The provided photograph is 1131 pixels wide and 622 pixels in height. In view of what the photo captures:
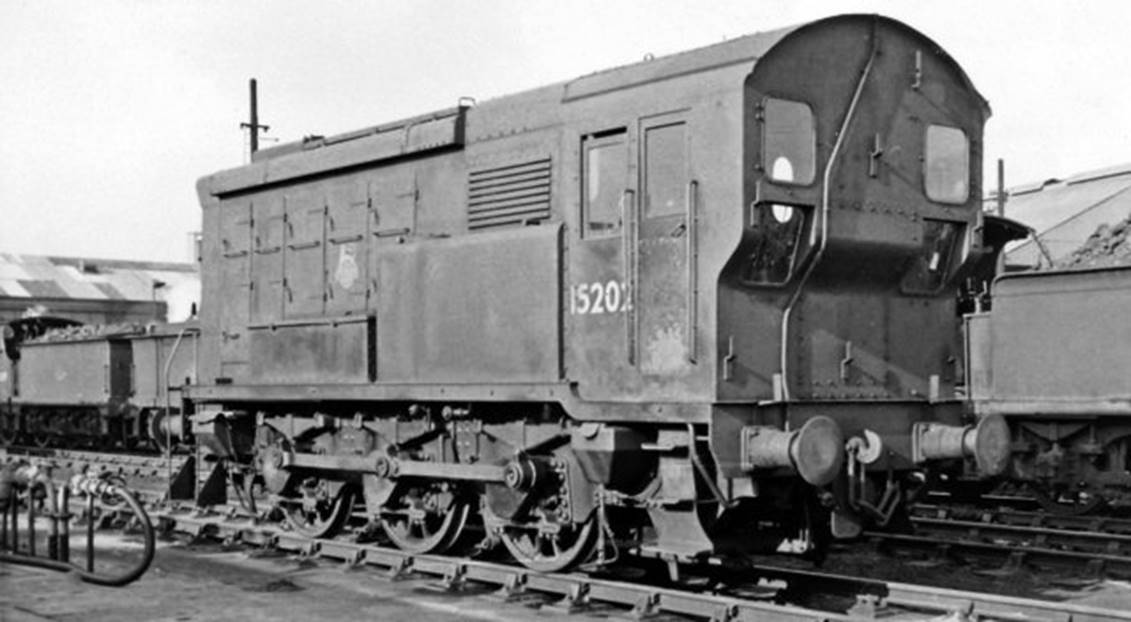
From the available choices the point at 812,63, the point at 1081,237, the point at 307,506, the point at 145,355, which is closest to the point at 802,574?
the point at 812,63

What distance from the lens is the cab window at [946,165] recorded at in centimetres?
1048

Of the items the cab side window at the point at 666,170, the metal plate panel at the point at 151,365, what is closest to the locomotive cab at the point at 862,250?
the cab side window at the point at 666,170

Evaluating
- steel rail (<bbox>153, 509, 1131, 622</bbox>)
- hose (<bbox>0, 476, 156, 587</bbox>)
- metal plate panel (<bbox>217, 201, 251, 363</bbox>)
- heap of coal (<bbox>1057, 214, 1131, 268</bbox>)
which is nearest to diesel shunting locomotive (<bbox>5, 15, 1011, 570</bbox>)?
steel rail (<bbox>153, 509, 1131, 622</bbox>)

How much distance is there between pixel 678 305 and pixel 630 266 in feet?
1.74

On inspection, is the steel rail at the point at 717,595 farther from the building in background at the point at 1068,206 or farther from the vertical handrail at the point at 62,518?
the building in background at the point at 1068,206

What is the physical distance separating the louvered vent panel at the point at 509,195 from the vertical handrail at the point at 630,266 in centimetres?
106

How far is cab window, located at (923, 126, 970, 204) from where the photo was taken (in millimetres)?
10484

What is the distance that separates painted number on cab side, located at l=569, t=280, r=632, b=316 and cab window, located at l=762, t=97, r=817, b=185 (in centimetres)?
142

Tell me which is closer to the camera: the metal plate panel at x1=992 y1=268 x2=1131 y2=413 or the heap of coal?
the metal plate panel at x1=992 y1=268 x2=1131 y2=413

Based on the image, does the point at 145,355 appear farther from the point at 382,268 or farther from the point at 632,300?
the point at 632,300

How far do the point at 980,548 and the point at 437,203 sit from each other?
20.3 ft

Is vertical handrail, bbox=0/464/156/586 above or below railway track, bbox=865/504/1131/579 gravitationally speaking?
Answer: above

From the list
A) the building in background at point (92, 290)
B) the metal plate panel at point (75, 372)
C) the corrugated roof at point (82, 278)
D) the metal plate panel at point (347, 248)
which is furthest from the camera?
the corrugated roof at point (82, 278)

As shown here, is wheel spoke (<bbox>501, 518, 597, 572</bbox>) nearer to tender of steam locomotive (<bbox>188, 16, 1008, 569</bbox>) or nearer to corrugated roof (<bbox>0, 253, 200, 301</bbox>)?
tender of steam locomotive (<bbox>188, 16, 1008, 569</bbox>)
